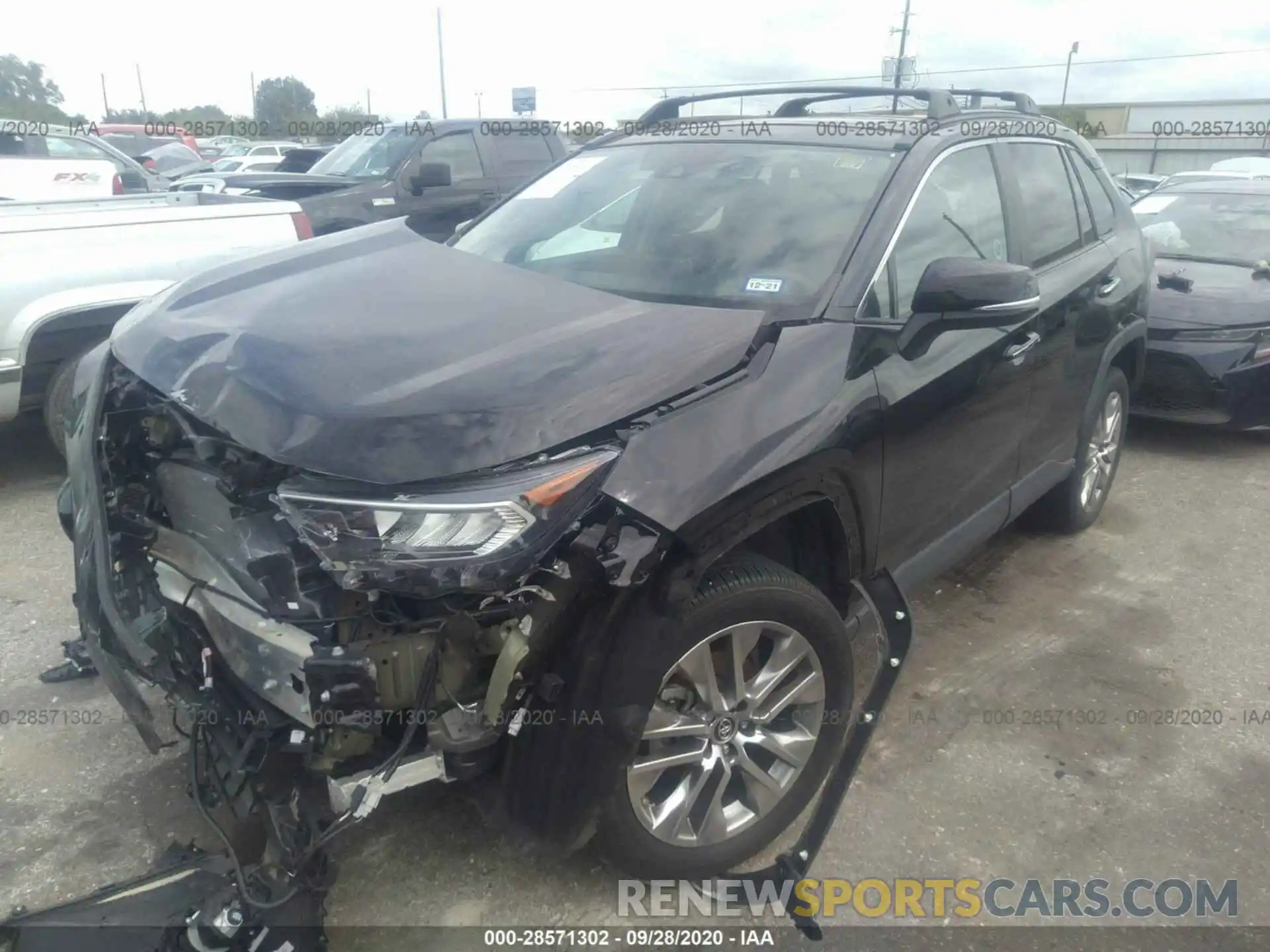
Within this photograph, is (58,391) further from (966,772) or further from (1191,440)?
(1191,440)

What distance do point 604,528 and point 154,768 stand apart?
192 cm

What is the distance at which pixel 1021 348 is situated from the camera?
3.46 m

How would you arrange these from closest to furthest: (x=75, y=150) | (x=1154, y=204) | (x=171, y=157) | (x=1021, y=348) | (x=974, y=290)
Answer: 1. (x=974, y=290)
2. (x=1021, y=348)
3. (x=1154, y=204)
4. (x=75, y=150)
5. (x=171, y=157)

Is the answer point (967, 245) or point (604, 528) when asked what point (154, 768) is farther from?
point (967, 245)

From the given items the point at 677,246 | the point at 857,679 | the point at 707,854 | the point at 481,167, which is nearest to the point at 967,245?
the point at 677,246

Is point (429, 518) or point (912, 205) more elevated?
point (912, 205)

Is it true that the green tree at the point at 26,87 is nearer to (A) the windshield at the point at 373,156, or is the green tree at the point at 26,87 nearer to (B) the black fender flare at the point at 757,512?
(A) the windshield at the point at 373,156

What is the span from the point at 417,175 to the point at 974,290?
6.53 m

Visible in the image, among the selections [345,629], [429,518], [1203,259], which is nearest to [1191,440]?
[1203,259]

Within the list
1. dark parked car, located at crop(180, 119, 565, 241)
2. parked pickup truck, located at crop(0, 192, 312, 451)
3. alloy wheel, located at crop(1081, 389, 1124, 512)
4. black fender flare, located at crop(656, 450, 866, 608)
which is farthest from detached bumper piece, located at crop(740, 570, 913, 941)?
dark parked car, located at crop(180, 119, 565, 241)

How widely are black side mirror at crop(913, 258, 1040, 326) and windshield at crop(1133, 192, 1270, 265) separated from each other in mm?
4677

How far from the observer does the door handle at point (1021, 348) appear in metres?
3.40

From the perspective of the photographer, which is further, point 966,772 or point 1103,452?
point 1103,452

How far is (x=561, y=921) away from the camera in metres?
2.54
